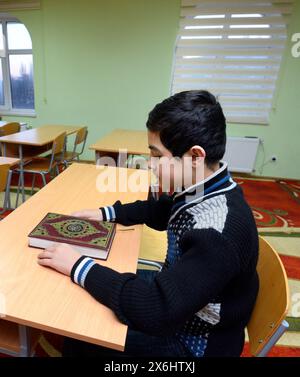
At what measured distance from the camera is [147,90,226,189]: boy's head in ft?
1.97

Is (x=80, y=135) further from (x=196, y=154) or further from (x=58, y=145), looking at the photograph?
Answer: (x=196, y=154)

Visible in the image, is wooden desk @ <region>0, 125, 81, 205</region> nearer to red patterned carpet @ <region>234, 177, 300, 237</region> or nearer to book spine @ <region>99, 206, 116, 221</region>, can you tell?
book spine @ <region>99, 206, 116, 221</region>

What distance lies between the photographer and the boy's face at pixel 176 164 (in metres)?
0.63

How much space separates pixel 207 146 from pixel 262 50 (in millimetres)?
3716

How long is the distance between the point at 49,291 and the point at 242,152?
3.76 meters

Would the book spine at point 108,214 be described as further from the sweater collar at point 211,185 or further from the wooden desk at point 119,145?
the wooden desk at point 119,145

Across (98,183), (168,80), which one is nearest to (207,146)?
(98,183)

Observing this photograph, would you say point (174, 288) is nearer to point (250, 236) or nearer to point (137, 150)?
point (250, 236)

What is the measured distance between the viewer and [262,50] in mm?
3514

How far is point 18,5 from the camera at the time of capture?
3.82m

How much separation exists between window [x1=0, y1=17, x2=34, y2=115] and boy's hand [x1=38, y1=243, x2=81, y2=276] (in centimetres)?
444

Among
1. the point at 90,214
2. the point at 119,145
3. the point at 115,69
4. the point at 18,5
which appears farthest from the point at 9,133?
the point at 90,214

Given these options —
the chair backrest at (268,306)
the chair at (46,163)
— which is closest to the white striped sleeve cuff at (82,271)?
the chair backrest at (268,306)

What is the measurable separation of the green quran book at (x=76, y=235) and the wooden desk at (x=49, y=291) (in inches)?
1.5
